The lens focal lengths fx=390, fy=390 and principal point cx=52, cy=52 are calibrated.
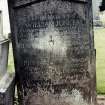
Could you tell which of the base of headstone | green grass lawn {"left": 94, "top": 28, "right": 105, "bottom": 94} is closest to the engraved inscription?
the base of headstone

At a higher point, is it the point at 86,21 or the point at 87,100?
the point at 86,21

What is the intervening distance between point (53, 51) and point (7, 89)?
72cm

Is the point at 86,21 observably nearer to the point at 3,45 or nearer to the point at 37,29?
the point at 37,29

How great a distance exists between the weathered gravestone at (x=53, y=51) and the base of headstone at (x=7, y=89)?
4.8 inches

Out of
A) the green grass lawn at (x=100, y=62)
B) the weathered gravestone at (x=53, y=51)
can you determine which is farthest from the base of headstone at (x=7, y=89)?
the green grass lawn at (x=100, y=62)

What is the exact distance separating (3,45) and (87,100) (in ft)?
4.07

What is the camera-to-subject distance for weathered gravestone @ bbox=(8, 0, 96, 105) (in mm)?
4605

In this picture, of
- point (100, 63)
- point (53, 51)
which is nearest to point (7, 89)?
point (53, 51)

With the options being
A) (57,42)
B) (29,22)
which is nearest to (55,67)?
(57,42)

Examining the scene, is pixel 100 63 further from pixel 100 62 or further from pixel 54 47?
pixel 54 47

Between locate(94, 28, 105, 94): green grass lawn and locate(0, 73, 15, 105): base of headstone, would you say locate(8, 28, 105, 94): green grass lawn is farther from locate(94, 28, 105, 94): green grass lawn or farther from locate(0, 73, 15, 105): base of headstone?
locate(0, 73, 15, 105): base of headstone

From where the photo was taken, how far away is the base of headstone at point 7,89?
432 cm

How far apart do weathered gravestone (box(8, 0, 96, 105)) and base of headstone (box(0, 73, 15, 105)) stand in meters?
0.12

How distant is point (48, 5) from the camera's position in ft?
15.0
